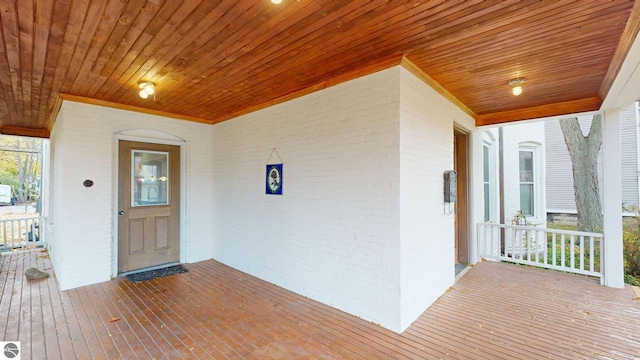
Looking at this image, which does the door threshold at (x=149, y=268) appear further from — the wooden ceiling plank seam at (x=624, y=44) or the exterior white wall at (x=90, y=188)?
the wooden ceiling plank seam at (x=624, y=44)

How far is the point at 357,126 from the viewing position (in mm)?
3062

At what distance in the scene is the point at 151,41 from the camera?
7.95 feet

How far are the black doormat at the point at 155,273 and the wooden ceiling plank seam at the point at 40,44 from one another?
111 inches

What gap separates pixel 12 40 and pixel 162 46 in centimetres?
118

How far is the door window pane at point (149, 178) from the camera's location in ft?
15.0

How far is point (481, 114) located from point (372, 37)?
3.38 m

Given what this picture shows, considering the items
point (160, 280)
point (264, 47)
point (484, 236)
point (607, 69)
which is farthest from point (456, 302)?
point (160, 280)

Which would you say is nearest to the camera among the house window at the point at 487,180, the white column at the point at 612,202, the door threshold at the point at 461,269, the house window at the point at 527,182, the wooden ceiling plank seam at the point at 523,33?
the wooden ceiling plank seam at the point at 523,33

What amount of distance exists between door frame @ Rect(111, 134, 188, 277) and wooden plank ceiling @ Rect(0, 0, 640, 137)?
2.61 feet

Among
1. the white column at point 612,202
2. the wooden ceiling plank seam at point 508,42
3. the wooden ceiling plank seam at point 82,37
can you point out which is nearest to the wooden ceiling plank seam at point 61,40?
the wooden ceiling plank seam at point 82,37

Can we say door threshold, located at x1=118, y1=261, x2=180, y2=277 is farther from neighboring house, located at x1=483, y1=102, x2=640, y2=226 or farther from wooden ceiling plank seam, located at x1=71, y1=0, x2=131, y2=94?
neighboring house, located at x1=483, y1=102, x2=640, y2=226

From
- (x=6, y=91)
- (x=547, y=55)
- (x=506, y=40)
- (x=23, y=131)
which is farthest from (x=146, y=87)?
(x=23, y=131)

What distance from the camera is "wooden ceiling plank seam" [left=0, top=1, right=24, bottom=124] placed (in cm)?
196

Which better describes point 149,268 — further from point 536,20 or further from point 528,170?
point 528,170
